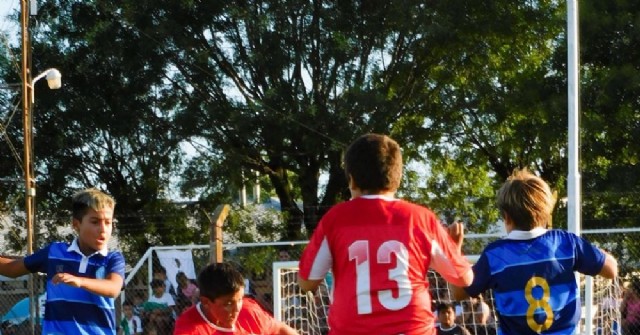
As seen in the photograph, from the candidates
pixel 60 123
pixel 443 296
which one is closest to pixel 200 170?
pixel 60 123

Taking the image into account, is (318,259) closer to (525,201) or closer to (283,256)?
(525,201)

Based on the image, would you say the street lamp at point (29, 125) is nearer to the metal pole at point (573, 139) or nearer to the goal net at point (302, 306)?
the goal net at point (302, 306)

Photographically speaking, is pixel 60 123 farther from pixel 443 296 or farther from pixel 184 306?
pixel 443 296

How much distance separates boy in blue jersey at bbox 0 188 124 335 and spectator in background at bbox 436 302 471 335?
4.52 metres

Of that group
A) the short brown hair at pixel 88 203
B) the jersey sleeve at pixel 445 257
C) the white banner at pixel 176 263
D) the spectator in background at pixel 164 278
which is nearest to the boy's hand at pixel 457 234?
the jersey sleeve at pixel 445 257

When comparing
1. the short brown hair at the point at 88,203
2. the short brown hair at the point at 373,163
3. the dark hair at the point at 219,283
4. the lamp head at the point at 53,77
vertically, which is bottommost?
the dark hair at the point at 219,283

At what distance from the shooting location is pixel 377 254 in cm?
451

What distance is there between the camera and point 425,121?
24.0 m

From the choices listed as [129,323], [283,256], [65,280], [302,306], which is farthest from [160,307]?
[65,280]

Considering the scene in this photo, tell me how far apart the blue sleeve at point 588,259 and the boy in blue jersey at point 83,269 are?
2242mm

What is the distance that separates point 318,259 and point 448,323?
568 centimetres

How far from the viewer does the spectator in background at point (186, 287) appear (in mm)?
13836

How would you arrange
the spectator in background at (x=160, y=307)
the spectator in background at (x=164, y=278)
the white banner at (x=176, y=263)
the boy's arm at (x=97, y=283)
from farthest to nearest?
the white banner at (x=176, y=263), the spectator in background at (x=164, y=278), the spectator in background at (x=160, y=307), the boy's arm at (x=97, y=283)

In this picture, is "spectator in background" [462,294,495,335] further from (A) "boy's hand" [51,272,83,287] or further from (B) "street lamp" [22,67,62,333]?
(B) "street lamp" [22,67,62,333]
